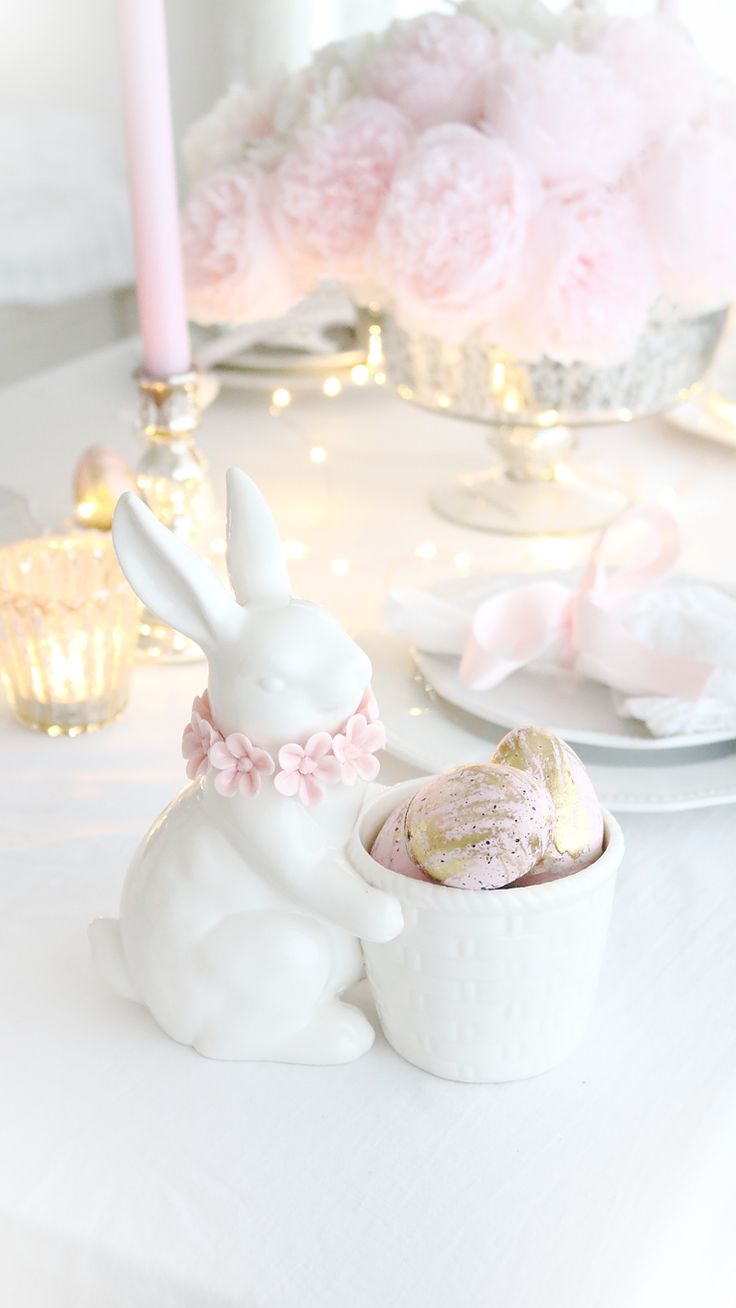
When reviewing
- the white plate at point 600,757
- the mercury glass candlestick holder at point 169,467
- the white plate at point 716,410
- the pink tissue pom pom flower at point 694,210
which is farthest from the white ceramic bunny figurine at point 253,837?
the white plate at point 716,410

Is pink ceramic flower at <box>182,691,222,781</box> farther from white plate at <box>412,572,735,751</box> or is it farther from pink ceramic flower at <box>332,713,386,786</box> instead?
white plate at <box>412,572,735,751</box>

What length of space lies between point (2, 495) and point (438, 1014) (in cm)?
61

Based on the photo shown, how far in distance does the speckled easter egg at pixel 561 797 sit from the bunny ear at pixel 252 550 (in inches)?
4.0

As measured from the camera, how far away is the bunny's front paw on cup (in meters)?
0.45

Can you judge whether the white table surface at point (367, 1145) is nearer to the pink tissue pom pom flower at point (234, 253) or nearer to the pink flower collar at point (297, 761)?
the pink flower collar at point (297, 761)

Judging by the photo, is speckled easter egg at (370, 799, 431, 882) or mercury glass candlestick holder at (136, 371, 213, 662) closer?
speckled easter egg at (370, 799, 431, 882)

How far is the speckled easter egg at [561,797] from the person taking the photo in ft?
1.52

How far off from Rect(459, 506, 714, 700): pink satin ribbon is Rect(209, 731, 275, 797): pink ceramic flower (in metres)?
0.23

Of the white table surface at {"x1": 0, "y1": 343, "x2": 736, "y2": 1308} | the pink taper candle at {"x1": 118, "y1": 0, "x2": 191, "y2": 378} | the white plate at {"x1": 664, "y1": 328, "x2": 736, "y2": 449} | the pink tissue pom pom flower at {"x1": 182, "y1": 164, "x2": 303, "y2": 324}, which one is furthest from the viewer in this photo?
the white plate at {"x1": 664, "y1": 328, "x2": 736, "y2": 449}

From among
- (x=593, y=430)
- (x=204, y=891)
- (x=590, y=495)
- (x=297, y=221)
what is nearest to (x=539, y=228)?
(x=297, y=221)

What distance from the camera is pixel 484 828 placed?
1.47 ft

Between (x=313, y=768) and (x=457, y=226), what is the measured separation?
1.46ft

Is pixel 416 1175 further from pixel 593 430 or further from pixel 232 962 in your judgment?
pixel 593 430

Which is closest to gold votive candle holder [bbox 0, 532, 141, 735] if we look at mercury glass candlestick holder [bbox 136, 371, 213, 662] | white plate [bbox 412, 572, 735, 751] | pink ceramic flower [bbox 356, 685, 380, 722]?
mercury glass candlestick holder [bbox 136, 371, 213, 662]
